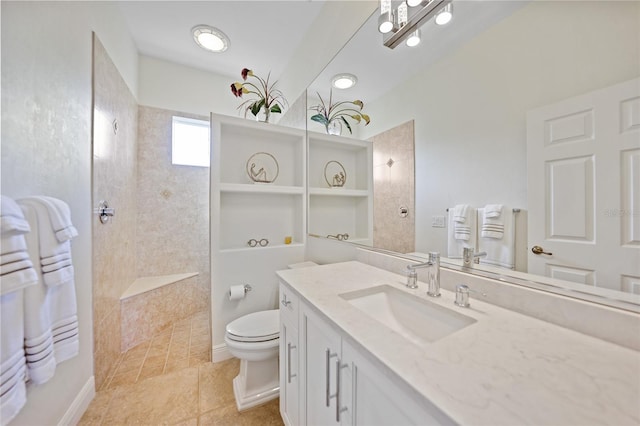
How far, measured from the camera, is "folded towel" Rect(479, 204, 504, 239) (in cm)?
86

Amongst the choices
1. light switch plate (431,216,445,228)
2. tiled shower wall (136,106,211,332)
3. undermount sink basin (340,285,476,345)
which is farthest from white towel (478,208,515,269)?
tiled shower wall (136,106,211,332)

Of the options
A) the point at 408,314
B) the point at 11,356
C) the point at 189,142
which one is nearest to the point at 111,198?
the point at 189,142

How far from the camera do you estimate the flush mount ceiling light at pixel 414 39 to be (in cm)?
117

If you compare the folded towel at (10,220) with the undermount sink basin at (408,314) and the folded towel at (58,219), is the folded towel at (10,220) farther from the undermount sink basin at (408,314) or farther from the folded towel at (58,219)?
the undermount sink basin at (408,314)

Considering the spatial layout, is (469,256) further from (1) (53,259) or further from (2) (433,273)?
(1) (53,259)

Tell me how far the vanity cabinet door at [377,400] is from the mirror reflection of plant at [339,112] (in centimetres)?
132

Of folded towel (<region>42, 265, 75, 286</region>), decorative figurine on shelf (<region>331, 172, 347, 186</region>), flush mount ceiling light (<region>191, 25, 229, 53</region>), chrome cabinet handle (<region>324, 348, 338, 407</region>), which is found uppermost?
flush mount ceiling light (<region>191, 25, 229, 53</region>)

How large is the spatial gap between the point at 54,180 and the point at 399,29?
1.96 metres

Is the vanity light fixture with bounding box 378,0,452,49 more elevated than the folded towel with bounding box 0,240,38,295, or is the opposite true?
the vanity light fixture with bounding box 378,0,452,49

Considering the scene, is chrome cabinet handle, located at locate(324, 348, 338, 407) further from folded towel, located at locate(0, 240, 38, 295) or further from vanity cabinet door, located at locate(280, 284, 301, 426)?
folded towel, located at locate(0, 240, 38, 295)

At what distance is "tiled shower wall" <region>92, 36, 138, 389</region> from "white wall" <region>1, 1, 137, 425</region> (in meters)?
0.12

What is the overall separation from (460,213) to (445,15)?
0.89 meters

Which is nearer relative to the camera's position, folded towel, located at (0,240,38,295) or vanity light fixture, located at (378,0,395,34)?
folded towel, located at (0,240,38,295)

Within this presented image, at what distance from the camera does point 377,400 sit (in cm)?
58
